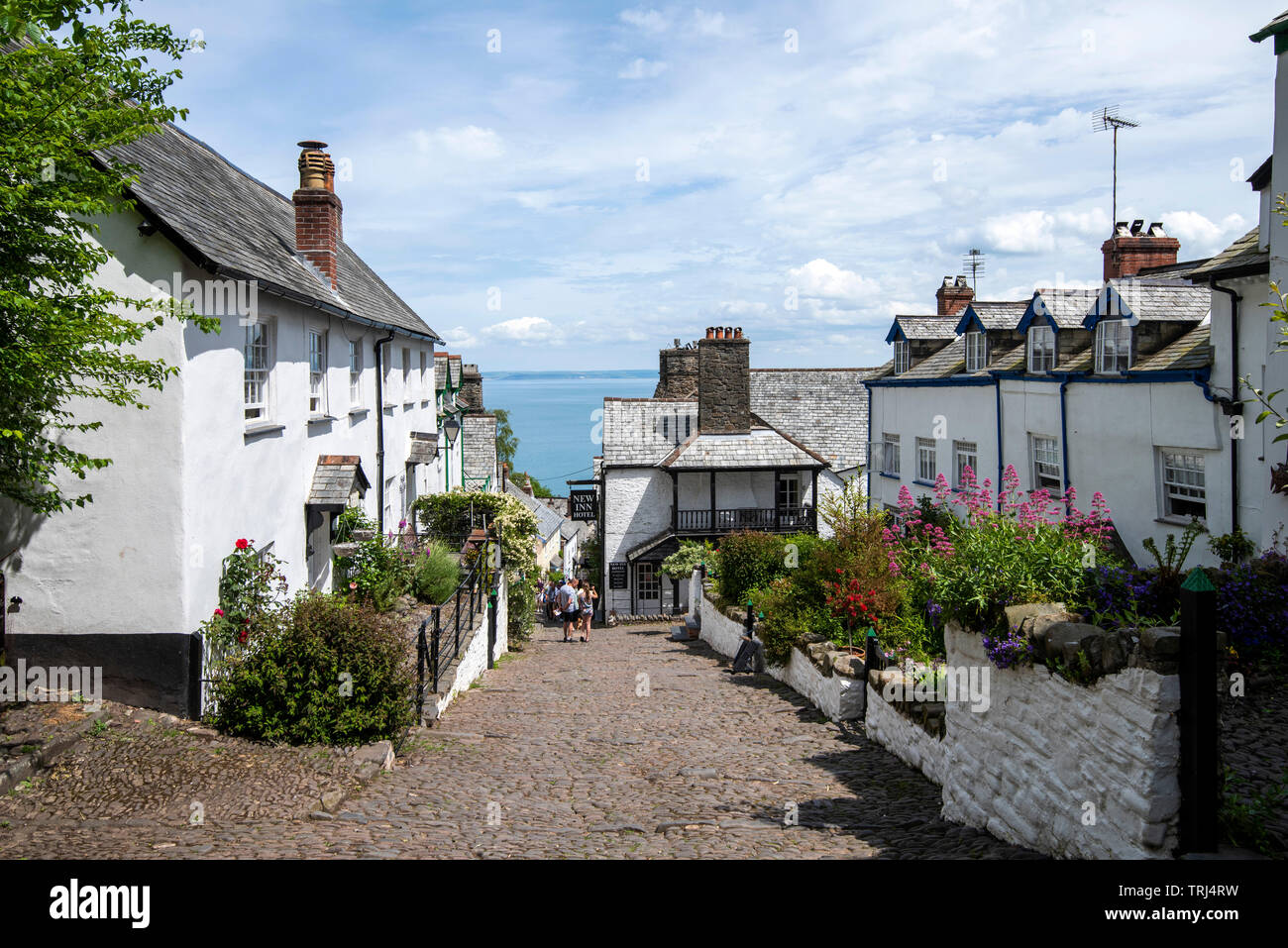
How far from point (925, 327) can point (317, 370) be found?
15923 mm

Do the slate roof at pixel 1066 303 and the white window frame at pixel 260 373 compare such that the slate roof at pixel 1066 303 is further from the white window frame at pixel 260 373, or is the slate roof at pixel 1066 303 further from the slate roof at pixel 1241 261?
the white window frame at pixel 260 373

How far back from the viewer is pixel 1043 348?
18.5 m

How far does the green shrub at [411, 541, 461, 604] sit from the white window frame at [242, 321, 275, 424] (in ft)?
17.7

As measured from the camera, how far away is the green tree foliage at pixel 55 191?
22.0 feet

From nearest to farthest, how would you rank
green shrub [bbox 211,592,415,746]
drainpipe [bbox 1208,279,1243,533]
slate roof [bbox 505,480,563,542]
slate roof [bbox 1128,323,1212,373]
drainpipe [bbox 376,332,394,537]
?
green shrub [bbox 211,592,415,746] < drainpipe [bbox 1208,279,1243,533] < slate roof [bbox 1128,323,1212,373] < drainpipe [bbox 376,332,394,537] < slate roof [bbox 505,480,563,542]

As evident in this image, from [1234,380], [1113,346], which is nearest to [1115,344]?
[1113,346]

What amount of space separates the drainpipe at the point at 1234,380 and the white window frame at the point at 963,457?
7540 mm

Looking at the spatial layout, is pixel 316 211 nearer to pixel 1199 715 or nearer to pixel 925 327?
pixel 925 327

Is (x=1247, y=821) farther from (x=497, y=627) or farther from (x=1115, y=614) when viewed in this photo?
(x=497, y=627)

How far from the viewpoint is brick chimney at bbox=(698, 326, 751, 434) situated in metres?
32.2

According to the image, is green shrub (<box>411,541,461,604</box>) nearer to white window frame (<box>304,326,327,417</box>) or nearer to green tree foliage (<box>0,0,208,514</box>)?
white window frame (<box>304,326,327,417</box>)

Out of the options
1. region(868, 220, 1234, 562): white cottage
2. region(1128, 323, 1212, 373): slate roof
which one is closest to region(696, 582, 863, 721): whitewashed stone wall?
region(868, 220, 1234, 562): white cottage

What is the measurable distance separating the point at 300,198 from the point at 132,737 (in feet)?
39.0

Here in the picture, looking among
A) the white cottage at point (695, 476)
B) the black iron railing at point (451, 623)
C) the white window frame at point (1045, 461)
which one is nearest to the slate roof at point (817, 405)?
the white cottage at point (695, 476)
